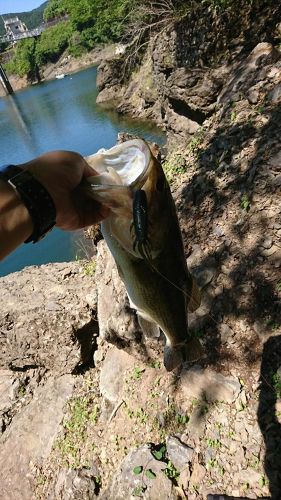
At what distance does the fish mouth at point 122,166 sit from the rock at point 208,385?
281 cm

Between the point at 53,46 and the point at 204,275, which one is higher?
the point at 204,275

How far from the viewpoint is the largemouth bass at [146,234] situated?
173 cm

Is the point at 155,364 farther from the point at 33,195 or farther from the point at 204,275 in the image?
the point at 33,195

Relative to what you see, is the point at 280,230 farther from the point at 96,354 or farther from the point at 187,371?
the point at 96,354

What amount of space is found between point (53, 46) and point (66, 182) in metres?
83.8

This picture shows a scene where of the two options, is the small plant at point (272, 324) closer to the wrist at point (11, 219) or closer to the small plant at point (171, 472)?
the small plant at point (171, 472)

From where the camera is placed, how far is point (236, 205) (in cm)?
495

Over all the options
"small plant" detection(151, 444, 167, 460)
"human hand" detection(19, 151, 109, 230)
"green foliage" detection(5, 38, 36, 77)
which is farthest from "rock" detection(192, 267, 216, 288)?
"green foliage" detection(5, 38, 36, 77)

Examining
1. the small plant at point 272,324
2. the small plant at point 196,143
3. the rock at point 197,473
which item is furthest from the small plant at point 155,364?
the small plant at point 196,143

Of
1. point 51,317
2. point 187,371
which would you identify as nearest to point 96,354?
point 51,317

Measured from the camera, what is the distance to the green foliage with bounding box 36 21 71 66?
74125 mm

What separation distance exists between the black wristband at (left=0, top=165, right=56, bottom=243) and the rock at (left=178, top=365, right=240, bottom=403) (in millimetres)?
2894

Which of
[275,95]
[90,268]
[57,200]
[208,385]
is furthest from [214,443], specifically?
[275,95]

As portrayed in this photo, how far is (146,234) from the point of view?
181 centimetres
